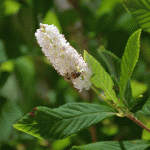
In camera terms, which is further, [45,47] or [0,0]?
[0,0]

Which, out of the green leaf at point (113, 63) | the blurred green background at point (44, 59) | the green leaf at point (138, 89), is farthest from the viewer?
the blurred green background at point (44, 59)

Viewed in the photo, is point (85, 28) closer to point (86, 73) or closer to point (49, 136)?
point (86, 73)

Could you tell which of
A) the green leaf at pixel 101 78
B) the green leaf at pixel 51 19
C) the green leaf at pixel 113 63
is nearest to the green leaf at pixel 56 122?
the green leaf at pixel 101 78

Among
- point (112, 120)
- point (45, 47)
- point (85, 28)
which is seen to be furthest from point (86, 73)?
point (85, 28)

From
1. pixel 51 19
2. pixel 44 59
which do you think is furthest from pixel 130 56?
pixel 44 59

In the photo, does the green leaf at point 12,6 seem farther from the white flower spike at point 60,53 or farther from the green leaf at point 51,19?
the white flower spike at point 60,53

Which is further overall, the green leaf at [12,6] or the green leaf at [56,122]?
the green leaf at [12,6]

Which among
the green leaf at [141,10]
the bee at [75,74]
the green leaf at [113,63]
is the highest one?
the green leaf at [141,10]
